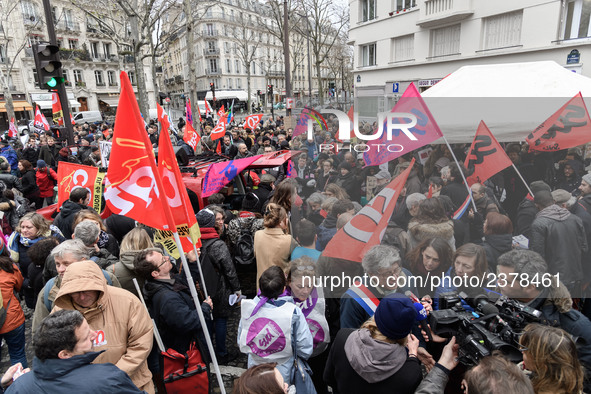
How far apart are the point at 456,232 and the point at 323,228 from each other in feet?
4.62

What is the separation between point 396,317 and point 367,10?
23.4m

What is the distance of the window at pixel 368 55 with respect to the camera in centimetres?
2231

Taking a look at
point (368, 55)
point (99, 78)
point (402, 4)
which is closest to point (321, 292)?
point (402, 4)

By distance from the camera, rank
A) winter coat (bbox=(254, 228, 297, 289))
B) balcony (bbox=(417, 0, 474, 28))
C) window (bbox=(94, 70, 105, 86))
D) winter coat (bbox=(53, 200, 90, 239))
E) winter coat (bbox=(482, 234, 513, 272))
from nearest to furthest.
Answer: winter coat (bbox=(482, 234, 513, 272)), winter coat (bbox=(254, 228, 297, 289)), winter coat (bbox=(53, 200, 90, 239)), balcony (bbox=(417, 0, 474, 28)), window (bbox=(94, 70, 105, 86))

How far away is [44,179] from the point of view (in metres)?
8.11

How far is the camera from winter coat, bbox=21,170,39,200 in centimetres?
771

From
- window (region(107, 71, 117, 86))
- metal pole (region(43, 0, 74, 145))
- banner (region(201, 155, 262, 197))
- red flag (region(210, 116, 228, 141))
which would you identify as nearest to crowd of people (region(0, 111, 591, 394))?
banner (region(201, 155, 262, 197))

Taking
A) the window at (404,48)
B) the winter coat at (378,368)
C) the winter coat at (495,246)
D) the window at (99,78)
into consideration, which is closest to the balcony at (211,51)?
the window at (99,78)

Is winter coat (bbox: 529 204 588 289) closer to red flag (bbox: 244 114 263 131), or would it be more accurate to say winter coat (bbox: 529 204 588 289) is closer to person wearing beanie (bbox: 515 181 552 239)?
person wearing beanie (bbox: 515 181 552 239)

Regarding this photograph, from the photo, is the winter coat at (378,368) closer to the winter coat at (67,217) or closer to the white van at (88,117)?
the winter coat at (67,217)

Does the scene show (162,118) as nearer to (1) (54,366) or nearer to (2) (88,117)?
(1) (54,366)

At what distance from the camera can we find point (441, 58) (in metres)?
17.8

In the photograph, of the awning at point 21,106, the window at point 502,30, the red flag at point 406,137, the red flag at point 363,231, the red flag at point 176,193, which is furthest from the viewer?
the awning at point 21,106

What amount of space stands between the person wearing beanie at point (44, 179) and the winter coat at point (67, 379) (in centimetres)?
764
